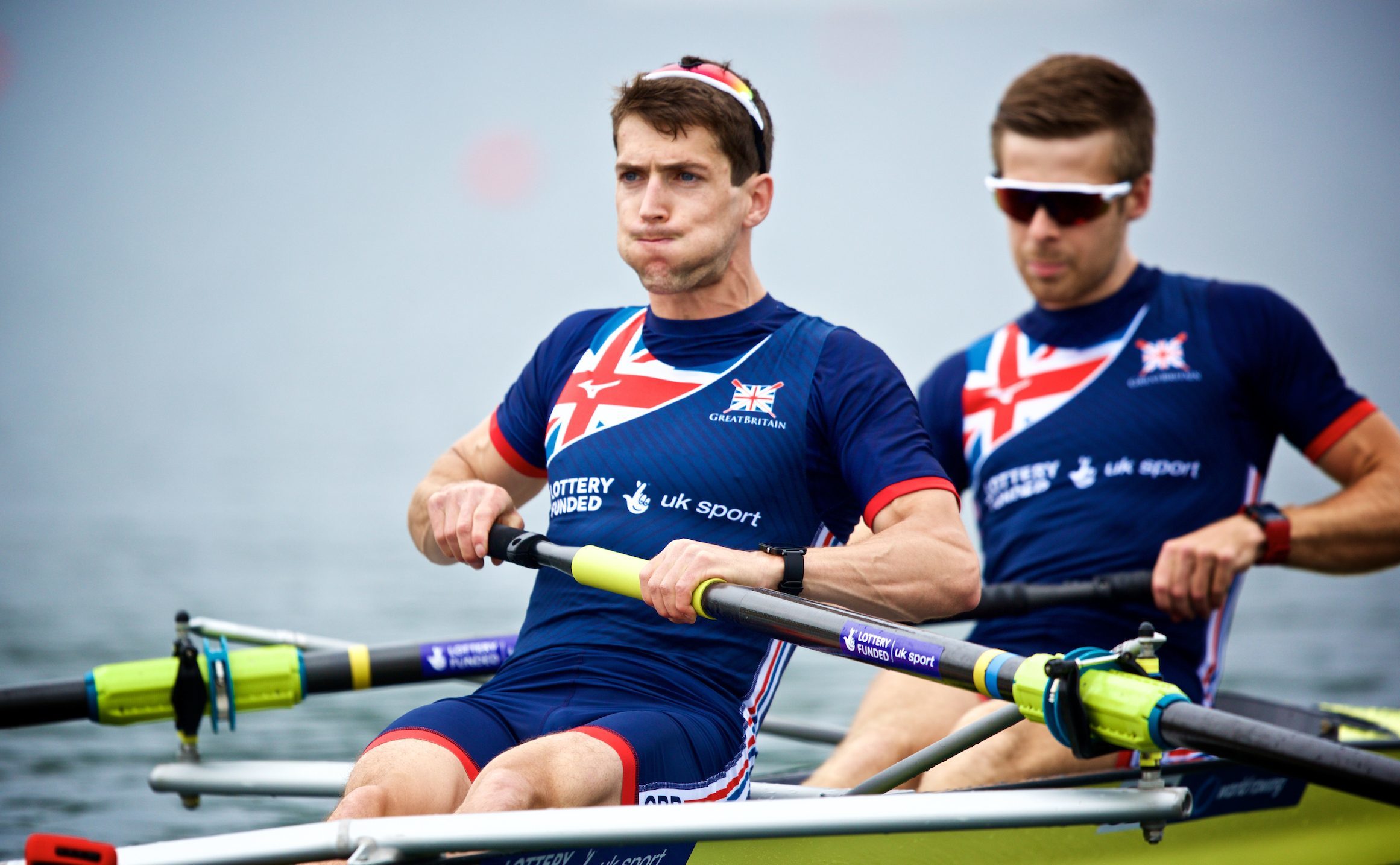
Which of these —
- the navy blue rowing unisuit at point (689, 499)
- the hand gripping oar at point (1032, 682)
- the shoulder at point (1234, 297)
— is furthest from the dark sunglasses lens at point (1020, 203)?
the hand gripping oar at point (1032, 682)

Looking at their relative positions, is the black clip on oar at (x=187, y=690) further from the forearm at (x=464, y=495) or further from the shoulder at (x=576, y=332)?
the shoulder at (x=576, y=332)

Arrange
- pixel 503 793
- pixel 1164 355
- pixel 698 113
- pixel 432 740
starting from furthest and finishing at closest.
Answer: pixel 1164 355
pixel 698 113
pixel 432 740
pixel 503 793

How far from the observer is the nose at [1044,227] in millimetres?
3842

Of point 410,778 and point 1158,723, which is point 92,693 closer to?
point 410,778

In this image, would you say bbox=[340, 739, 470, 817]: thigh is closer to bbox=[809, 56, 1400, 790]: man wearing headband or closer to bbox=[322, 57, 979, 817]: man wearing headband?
bbox=[322, 57, 979, 817]: man wearing headband

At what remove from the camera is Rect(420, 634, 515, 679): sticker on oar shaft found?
3688 millimetres

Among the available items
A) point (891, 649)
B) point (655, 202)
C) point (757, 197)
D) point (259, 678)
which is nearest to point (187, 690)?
point (259, 678)

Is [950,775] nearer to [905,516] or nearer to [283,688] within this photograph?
[905,516]

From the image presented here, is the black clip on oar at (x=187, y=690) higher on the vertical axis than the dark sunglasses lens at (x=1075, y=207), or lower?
lower

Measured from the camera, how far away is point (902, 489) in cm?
254

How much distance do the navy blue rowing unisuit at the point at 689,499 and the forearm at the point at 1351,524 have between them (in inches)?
59.0

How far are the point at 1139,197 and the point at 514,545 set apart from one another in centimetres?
222

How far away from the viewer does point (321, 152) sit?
2816 cm

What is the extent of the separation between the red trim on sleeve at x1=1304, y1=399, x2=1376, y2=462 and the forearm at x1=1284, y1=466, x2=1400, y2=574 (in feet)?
0.42
